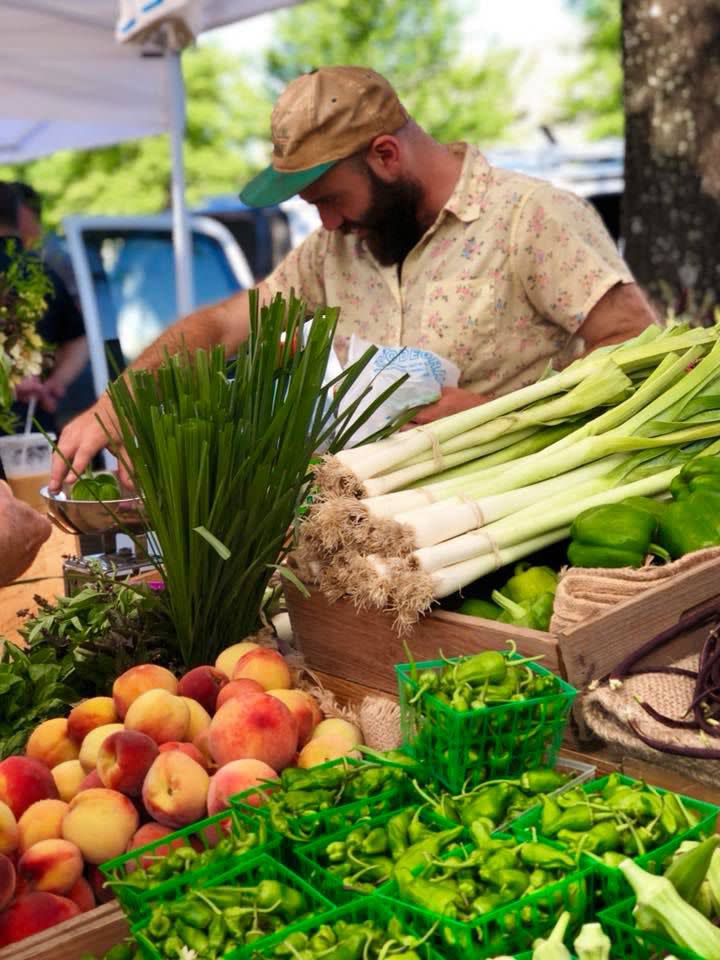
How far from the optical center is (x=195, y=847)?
1.56m

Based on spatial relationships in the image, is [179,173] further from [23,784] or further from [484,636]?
[23,784]

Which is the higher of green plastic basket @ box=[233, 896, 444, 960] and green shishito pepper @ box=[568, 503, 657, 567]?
green shishito pepper @ box=[568, 503, 657, 567]

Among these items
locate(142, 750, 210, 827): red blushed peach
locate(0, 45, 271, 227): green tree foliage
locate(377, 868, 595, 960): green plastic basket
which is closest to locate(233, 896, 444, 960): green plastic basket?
locate(377, 868, 595, 960): green plastic basket

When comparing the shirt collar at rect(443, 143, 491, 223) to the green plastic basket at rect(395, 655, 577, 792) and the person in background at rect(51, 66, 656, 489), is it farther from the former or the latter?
the green plastic basket at rect(395, 655, 577, 792)

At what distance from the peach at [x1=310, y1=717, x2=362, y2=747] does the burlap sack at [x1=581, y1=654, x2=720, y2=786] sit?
0.36 meters

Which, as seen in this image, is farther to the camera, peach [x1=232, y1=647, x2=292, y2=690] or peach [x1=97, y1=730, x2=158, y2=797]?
peach [x1=232, y1=647, x2=292, y2=690]

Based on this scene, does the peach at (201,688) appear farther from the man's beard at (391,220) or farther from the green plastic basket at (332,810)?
the man's beard at (391,220)

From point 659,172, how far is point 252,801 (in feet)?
17.3

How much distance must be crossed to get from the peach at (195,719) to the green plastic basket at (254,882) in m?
0.39

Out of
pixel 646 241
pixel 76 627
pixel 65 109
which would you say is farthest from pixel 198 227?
pixel 76 627

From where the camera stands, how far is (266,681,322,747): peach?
1773 millimetres

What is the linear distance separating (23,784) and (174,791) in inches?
9.2

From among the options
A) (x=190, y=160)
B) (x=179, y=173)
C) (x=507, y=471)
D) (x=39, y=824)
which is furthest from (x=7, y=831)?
(x=190, y=160)

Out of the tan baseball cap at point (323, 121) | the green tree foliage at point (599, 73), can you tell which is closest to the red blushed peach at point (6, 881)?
the tan baseball cap at point (323, 121)
